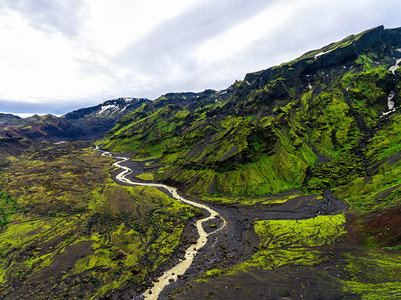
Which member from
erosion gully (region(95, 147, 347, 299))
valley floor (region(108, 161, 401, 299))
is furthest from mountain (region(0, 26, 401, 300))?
erosion gully (region(95, 147, 347, 299))

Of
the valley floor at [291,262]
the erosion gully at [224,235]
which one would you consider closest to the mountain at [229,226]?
the valley floor at [291,262]

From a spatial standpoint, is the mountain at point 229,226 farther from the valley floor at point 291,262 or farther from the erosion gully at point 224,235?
the erosion gully at point 224,235

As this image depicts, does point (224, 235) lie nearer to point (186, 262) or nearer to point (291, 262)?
point (186, 262)

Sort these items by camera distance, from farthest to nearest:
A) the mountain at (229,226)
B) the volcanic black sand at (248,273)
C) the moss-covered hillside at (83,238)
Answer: the moss-covered hillside at (83,238) < the mountain at (229,226) < the volcanic black sand at (248,273)

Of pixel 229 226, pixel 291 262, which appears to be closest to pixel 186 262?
pixel 229 226

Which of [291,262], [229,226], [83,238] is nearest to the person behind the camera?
[291,262]

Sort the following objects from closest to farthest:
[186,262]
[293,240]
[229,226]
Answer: [186,262] < [293,240] < [229,226]

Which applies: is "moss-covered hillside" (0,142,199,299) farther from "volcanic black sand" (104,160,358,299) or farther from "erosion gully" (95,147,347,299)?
"volcanic black sand" (104,160,358,299)

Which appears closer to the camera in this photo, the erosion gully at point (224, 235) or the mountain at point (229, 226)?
the mountain at point (229, 226)

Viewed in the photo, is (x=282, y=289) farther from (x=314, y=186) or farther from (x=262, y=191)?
(x=314, y=186)
